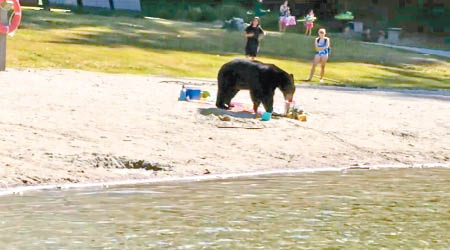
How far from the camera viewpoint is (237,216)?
40.7 ft

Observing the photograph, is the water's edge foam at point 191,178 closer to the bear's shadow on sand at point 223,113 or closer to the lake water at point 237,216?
the lake water at point 237,216

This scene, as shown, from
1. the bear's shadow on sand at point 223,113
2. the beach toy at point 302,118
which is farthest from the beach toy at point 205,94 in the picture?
the beach toy at point 302,118

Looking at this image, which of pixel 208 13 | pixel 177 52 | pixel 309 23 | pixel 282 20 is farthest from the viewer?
pixel 208 13

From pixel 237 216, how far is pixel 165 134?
19.1 ft

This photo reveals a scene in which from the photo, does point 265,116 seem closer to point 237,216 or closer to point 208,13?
point 237,216

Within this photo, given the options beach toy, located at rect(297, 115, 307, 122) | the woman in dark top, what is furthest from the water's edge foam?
the woman in dark top

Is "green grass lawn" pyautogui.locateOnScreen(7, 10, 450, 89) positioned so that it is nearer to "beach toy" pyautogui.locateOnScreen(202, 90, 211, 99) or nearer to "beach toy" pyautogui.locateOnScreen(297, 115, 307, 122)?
"beach toy" pyautogui.locateOnScreen(202, 90, 211, 99)

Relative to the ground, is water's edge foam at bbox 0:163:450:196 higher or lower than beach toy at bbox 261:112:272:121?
lower

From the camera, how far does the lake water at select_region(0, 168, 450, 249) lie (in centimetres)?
1096

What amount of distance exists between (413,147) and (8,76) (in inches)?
328

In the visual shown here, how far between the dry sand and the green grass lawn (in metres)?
5.42

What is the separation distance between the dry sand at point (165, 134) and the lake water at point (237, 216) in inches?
47.7

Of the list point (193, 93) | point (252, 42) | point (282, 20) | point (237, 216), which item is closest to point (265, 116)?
point (193, 93)

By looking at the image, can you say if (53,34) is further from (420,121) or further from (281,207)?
(281,207)
